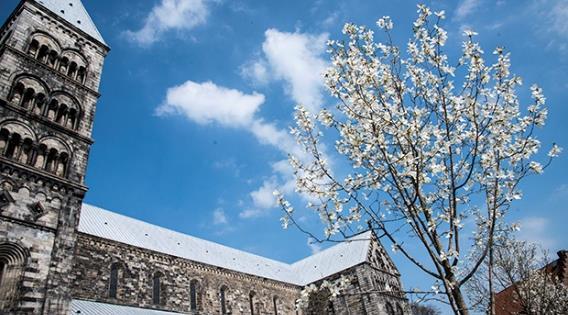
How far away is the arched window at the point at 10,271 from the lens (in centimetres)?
1480

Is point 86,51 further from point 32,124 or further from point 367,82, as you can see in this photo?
point 367,82

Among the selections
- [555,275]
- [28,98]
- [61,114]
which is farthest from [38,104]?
[555,275]

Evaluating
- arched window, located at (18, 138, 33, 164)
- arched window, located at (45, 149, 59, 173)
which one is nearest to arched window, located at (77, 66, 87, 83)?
arched window, located at (45, 149, 59, 173)

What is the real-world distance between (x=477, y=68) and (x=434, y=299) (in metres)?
4.01

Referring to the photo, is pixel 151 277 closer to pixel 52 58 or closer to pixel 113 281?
pixel 113 281

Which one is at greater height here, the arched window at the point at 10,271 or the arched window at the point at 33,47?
the arched window at the point at 33,47

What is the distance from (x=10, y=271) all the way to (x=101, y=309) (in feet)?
24.9

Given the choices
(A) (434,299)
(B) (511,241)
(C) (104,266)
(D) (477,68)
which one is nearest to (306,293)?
(A) (434,299)

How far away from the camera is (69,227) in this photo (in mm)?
18109

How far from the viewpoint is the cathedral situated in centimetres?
1627

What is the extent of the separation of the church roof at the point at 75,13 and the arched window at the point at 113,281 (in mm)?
15968

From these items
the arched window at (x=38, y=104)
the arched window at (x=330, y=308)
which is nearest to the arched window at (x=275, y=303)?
the arched window at (x=330, y=308)

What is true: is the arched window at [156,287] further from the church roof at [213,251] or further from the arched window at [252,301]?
the arched window at [252,301]

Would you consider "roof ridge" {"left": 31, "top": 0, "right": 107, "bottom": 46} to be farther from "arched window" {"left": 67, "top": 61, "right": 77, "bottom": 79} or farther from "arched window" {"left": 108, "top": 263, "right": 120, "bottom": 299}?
"arched window" {"left": 108, "top": 263, "right": 120, "bottom": 299}
